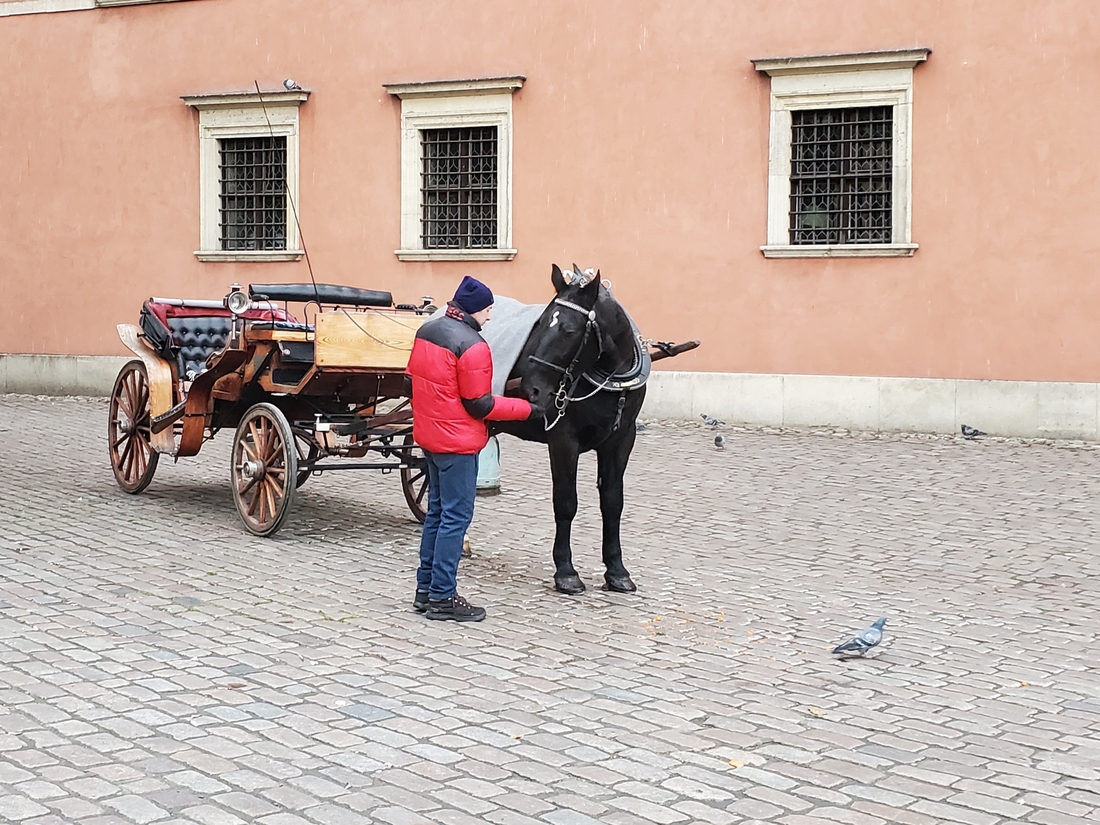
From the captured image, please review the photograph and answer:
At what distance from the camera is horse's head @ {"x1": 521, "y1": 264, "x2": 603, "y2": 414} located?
7324 millimetres

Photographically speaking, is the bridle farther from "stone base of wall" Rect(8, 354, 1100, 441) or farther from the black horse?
"stone base of wall" Rect(8, 354, 1100, 441)

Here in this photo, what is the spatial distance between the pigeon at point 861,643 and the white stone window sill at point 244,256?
45.2 ft

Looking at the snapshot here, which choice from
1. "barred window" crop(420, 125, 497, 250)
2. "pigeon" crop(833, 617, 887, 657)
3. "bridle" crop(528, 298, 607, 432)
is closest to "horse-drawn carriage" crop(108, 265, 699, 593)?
"bridle" crop(528, 298, 607, 432)

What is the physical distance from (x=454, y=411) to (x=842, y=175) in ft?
34.2

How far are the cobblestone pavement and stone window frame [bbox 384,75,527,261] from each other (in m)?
7.34

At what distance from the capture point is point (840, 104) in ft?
52.9

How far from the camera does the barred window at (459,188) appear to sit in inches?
714

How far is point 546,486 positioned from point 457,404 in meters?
4.99

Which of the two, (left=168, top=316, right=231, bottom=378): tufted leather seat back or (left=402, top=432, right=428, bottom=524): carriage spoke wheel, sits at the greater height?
(left=168, top=316, right=231, bottom=378): tufted leather seat back

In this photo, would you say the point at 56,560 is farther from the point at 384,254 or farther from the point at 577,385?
the point at 384,254

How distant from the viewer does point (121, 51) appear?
20.2 metres

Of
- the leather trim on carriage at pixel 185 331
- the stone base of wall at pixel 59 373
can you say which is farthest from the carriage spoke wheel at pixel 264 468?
the stone base of wall at pixel 59 373

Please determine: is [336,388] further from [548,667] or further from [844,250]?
[844,250]

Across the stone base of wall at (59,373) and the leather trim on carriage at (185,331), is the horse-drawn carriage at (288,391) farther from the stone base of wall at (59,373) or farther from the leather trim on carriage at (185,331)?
the stone base of wall at (59,373)
